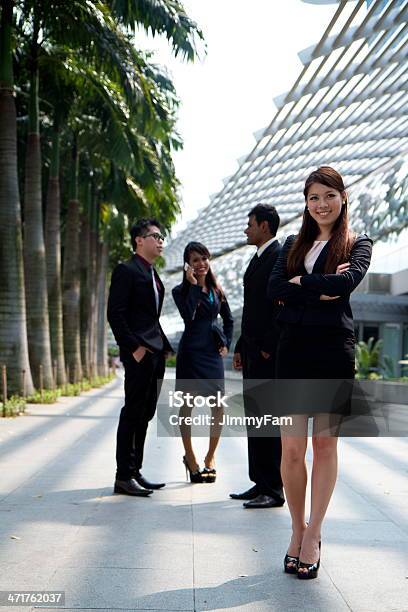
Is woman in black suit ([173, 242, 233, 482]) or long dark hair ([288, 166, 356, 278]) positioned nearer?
long dark hair ([288, 166, 356, 278])

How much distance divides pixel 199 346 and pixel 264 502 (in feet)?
4.68

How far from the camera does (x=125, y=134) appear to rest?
17.6m

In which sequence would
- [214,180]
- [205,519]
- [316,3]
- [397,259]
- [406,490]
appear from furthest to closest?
[397,259], [214,180], [316,3], [406,490], [205,519]

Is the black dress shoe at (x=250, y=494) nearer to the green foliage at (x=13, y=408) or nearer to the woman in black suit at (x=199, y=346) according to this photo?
the woman in black suit at (x=199, y=346)

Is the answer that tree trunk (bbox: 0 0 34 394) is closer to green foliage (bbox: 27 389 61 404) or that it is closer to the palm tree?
green foliage (bbox: 27 389 61 404)

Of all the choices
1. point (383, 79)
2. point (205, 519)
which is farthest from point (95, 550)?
point (383, 79)

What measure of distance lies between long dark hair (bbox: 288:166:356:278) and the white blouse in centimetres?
2

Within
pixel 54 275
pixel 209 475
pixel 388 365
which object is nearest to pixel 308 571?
pixel 209 475

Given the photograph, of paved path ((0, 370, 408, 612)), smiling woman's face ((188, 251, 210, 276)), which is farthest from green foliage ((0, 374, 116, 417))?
smiling woman's face ((188, 251, 210, 276))

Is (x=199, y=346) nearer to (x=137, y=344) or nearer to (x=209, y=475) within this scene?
(x=137, y=344)

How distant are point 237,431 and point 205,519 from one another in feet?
17.7

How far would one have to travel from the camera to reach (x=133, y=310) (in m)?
5.86

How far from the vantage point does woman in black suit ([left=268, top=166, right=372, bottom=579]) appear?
144 inches

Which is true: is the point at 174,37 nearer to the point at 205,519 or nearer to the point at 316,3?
the point at 316,3
